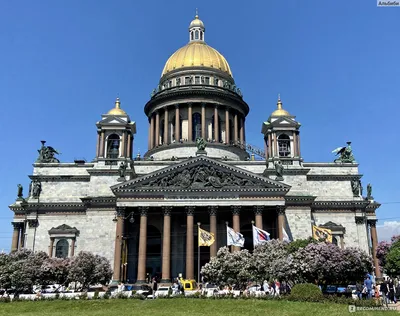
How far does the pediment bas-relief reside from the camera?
173ft

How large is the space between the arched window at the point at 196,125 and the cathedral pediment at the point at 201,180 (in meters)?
18.7

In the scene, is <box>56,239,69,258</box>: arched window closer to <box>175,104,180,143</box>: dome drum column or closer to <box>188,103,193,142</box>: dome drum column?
<box>175,104,180,143</box>: dome drum column

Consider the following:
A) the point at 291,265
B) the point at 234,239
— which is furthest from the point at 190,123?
the point at 291,265

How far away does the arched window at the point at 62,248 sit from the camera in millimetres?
57375

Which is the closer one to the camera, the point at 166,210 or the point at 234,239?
the point at 234,239

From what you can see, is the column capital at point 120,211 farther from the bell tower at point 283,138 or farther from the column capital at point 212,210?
the bell tower at point 283,138

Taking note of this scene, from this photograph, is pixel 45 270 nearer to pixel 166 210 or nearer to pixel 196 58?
pixel 166 210

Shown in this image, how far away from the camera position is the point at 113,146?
63.2 metres

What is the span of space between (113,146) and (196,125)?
53.7 feet

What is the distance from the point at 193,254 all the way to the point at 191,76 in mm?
35252

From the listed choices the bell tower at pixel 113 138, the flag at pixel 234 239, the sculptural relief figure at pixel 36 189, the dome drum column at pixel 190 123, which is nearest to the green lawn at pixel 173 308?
the flag at pixel 234 239

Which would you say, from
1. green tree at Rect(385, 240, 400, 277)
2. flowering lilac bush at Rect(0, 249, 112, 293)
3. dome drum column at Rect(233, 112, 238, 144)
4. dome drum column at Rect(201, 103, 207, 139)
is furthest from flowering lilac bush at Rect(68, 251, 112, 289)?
green tree at Rect(385, 240, 400, 277)

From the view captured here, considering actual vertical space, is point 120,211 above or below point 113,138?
below

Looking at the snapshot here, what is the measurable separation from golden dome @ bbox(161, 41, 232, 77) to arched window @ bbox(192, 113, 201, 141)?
9513 mm
